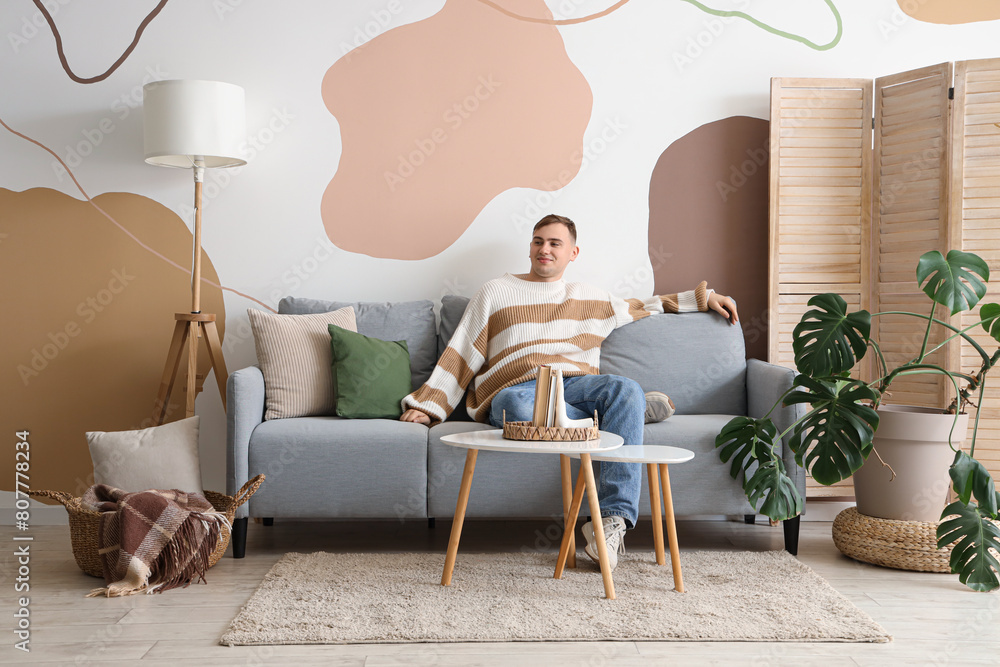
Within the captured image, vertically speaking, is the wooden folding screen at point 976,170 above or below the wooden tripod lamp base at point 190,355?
above

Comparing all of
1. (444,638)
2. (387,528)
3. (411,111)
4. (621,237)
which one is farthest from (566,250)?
(444,638)

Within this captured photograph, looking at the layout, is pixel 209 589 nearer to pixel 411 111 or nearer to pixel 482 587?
pixel 482 587

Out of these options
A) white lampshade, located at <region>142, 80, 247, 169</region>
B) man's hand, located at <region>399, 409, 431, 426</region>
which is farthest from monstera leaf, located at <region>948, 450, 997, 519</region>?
white lampshade, located at <region>142, 80, 247, 169</region>

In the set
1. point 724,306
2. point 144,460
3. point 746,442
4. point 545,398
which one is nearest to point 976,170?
point 724,306

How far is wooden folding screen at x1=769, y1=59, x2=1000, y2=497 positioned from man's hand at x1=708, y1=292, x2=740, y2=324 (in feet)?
0.62

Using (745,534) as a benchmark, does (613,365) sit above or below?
above

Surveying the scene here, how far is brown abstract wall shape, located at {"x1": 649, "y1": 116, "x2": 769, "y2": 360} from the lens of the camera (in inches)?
128

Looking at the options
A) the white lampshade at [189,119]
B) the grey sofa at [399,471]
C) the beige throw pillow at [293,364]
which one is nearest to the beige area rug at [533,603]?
the grey sofa at [399,471]

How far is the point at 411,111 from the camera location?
126 inches

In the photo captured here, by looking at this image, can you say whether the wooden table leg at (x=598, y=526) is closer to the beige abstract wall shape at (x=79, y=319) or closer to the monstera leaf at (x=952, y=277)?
the monstera leaf at (x=952, y=277)

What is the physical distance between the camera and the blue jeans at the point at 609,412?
2418 millimetres

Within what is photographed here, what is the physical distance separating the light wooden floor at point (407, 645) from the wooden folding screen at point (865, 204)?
2.73ft

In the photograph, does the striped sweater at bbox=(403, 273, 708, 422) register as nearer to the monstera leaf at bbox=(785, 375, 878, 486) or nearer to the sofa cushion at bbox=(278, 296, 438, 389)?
the sofa cushion at bbox=(278, 296, 438, 389)

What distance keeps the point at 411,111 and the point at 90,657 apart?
Answer: 2316mm
